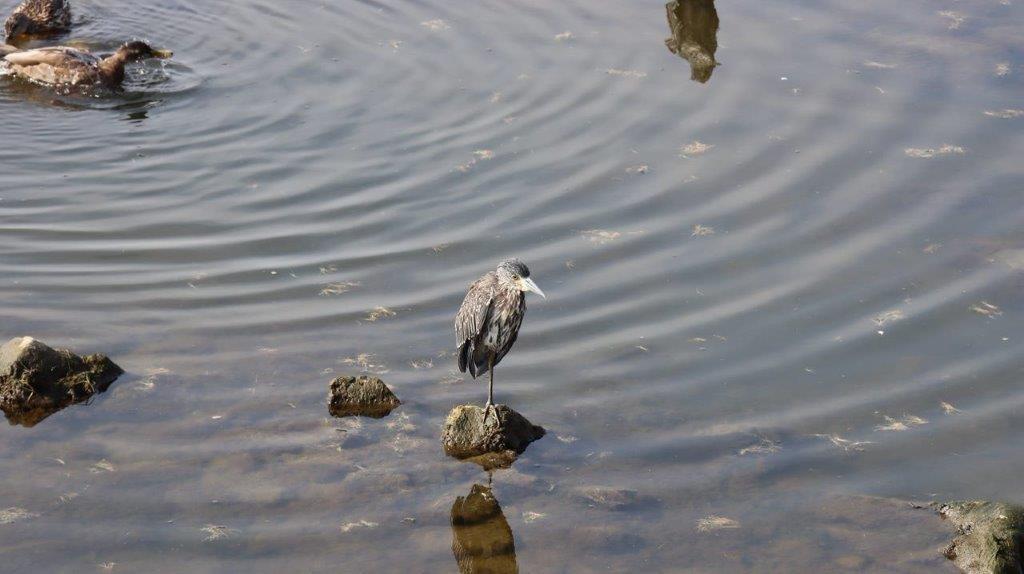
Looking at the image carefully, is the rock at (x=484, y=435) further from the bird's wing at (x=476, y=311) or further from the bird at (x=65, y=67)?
the bird at (x=65, y=67)

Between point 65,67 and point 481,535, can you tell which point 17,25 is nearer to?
point 65,67

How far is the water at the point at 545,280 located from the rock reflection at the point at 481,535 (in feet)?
0.17

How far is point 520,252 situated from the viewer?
8.95m

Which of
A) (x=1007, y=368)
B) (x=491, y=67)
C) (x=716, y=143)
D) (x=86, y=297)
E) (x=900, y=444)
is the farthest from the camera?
(x=491, y=67)

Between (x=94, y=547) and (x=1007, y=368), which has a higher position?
(x=1007, y=368)

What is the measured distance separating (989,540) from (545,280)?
366 centimetres

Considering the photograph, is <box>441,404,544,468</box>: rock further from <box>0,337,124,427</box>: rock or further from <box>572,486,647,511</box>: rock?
<box>0,337,124,427</box>: rock

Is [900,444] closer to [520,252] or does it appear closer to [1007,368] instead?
[1007,368]

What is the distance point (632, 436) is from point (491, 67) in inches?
234

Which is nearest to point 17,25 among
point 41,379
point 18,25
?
point 18,25

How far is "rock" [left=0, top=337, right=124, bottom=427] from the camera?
7176 millimetres

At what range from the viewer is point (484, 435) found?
269 inches

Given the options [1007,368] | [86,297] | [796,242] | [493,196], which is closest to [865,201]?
[796,242]

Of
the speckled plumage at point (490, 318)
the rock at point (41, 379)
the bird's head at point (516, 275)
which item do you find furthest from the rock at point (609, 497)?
the rock at point (41, 379)
